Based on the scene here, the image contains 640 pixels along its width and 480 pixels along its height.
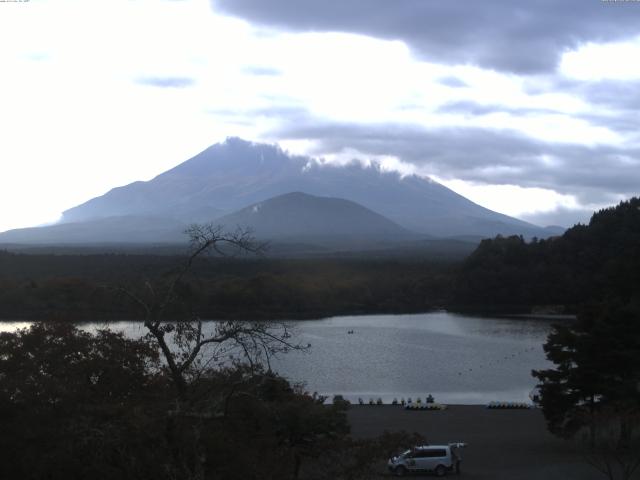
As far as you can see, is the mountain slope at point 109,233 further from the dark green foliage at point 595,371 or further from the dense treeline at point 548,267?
the dark green foliage at point 595,371

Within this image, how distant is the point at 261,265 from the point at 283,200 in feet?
372

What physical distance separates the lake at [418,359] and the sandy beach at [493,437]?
2.75 metres

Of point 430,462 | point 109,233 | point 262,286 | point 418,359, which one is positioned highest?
point 109,233

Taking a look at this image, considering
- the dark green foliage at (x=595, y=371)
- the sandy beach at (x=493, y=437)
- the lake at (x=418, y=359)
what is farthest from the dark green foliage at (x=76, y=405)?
the dark green foliage at (x=595, y=371)

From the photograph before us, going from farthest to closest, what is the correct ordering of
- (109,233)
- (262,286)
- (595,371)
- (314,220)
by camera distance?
1. (314,220)
2. (109,233)
3. (262,286)
4. (595,371)

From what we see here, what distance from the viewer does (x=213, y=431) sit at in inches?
232

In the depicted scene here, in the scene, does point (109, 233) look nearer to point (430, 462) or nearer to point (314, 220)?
point (314, 220)

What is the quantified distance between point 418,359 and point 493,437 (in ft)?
43.1

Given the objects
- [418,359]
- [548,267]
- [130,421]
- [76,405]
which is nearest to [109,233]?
[548,267]

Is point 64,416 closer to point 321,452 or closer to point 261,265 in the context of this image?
point 321,452

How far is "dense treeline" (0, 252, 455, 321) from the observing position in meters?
38.6

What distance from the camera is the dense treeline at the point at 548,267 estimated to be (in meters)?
49.8

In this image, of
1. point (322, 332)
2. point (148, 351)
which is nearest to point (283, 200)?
point (322, 332)

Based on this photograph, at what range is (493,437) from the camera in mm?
15422
